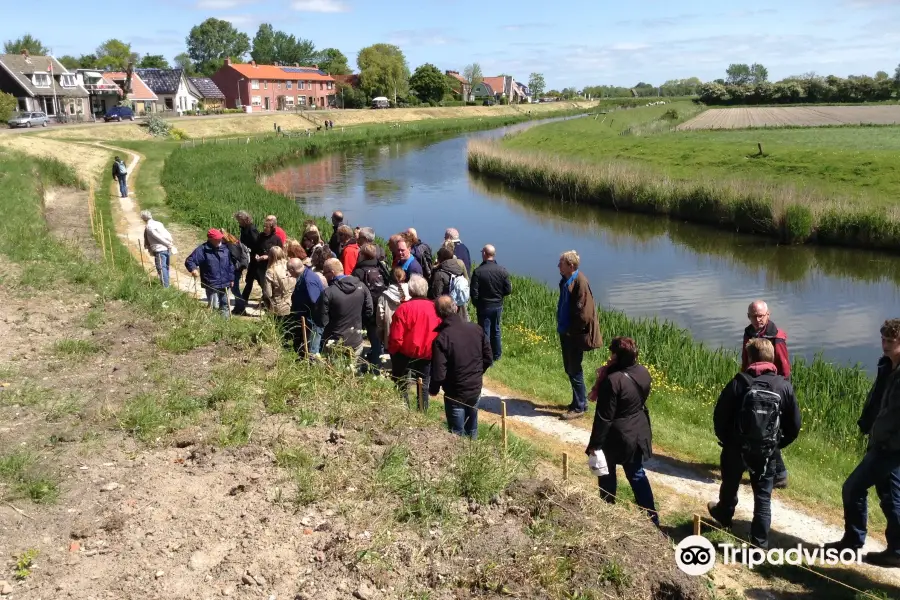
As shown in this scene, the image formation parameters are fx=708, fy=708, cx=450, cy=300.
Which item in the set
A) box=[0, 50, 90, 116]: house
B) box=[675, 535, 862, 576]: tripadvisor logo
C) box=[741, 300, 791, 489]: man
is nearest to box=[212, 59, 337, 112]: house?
box=[0, 50, 90, 116]: house

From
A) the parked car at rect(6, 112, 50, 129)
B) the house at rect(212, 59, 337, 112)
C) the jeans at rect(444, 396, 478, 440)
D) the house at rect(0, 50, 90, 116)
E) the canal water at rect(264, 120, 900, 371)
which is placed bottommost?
the canal water at rect(264, 120, 900, 371)

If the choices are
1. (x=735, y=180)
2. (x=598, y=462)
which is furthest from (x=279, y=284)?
(x=735, y=180)

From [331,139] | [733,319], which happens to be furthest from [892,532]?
[331,139]

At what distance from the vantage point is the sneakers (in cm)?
677

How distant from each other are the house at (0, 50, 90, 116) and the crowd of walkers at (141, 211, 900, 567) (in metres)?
68.3

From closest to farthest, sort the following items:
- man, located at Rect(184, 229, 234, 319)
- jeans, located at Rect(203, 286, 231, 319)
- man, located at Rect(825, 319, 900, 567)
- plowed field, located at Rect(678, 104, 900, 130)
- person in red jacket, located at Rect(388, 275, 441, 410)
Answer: man, located at Rect(825, 319, 900, 567) → person in red jacket, located at Rect(388, 275, 441, 410) → man, located at Rect(184, 229, 234, 319) → jeans, located at Rect(203, 286, 231, 319) → plowed field, located at Rect(678, 104, 900, 130)

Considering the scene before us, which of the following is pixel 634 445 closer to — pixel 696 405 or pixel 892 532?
pixel 892 532

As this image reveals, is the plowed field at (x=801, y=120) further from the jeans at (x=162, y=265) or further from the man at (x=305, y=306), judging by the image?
the man at (x=305, y=306)

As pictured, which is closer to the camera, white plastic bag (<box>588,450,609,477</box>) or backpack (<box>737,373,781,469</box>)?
backpack (<box>737,373,781,469</box>)

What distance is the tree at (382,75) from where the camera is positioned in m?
110

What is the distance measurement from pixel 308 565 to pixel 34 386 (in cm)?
487

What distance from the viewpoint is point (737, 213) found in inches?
1077

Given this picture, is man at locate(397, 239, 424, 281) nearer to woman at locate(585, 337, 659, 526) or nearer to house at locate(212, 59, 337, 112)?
woman at locate(585, 337, 659, 526)

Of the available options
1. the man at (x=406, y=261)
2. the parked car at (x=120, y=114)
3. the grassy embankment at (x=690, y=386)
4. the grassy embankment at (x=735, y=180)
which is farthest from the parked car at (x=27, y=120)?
the man at (x=406, y=261)
